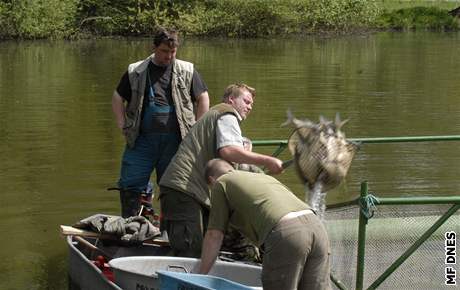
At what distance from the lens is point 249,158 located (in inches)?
246

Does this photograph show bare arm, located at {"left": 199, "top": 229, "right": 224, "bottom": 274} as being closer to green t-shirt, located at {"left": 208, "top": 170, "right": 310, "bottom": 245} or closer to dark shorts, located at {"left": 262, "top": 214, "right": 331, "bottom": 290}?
green t-shirt, located at {"left": 208, "top": 170, "right": 310, "bottom": 245}

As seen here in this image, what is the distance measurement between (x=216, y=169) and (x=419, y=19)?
174 ft

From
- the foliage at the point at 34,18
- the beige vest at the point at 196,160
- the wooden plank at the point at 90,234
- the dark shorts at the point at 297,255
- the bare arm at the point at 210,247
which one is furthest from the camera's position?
the foliage at the point at 34,18

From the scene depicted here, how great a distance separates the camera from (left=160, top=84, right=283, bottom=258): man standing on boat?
21.2 feet

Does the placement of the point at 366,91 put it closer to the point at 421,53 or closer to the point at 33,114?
the point at 33,114

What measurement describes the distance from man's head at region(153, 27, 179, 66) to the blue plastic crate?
263 cm

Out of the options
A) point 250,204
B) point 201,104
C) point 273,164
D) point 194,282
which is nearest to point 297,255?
point 250,204

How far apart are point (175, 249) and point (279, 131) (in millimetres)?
9038

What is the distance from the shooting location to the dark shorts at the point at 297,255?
17.1 ft

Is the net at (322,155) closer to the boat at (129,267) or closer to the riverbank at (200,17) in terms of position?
the boat at (129,267)

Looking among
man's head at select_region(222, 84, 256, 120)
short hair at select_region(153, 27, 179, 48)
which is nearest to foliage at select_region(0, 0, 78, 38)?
short hair at select_region(153, 27, 179, 48)

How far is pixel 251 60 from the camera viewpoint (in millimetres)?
32344

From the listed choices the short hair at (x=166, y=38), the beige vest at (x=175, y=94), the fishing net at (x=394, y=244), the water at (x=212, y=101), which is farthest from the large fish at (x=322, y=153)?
the water at (x=212, y=101)

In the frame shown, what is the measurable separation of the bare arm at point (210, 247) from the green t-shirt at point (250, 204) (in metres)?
0.05
